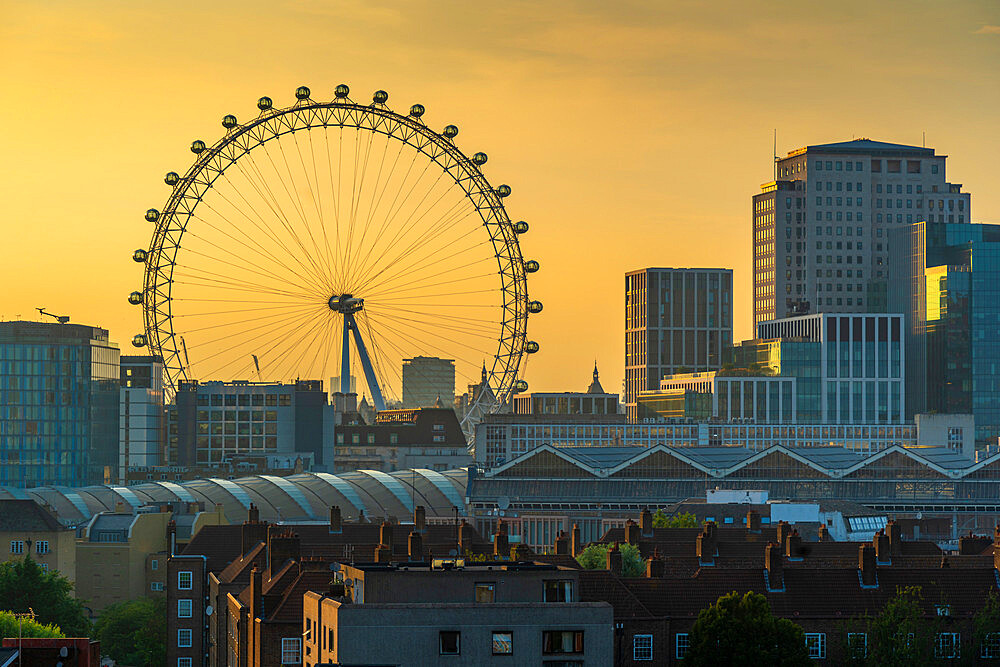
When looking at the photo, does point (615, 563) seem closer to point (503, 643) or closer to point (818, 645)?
point (818, 645)

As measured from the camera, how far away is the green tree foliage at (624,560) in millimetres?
108812

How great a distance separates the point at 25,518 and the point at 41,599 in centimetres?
3036

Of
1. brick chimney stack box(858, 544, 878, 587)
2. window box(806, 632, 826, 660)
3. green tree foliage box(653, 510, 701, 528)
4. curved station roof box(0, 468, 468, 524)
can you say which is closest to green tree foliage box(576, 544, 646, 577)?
brick chimney stack box(858, 544, 878, 587)

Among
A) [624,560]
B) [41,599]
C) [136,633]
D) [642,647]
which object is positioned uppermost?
[624,560]

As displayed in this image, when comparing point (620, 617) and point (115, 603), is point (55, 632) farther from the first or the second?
point (115, 603)

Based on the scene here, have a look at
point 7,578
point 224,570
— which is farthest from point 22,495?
point 224,570

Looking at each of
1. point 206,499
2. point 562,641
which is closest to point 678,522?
point 206,499

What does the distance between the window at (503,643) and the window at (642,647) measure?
59.7 ft

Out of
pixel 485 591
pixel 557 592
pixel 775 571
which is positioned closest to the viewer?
pixel 485 591

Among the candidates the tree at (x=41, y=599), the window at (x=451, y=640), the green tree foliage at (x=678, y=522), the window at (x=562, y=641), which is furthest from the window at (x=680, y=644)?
the green tree foliage at (x=678, y=522)

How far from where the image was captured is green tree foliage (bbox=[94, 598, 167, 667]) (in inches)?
4688

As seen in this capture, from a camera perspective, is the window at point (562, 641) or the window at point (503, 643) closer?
the window at point (503, 643)

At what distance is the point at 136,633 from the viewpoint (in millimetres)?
121000

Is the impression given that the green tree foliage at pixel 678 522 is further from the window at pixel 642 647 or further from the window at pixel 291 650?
the window at pixel 291 650
